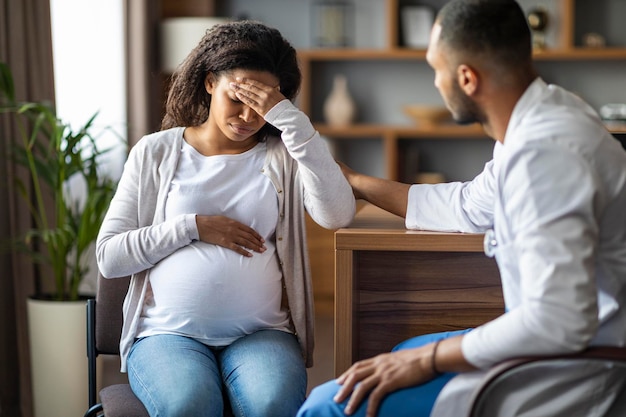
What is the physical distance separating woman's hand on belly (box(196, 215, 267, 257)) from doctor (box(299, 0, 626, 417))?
489mm

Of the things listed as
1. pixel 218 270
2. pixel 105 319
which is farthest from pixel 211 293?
pixel 105 319

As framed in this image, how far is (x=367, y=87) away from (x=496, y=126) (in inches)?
161

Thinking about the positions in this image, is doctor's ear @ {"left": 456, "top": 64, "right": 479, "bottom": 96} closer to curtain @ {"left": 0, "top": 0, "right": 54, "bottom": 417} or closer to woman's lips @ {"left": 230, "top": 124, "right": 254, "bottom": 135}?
woman's lips @ {"left": 230, "top": 124, "right": 254, "bottom": 135}

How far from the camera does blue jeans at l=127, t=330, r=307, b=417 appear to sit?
5.81ft

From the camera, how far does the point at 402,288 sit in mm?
1857

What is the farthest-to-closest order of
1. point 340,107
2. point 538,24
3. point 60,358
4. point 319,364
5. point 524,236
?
point 340,107, point 538,24, point 319,364, point 60,358, point 524,236

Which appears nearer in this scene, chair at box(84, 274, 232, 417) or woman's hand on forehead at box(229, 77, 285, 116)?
woman's hand on forehead at box(229, 77, 285, 116)

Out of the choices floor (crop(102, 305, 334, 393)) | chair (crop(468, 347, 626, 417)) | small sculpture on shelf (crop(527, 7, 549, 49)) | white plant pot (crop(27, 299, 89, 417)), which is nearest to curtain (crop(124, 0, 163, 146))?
floor (crop(102, 305, 334, 393))

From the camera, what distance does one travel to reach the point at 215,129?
213 cm

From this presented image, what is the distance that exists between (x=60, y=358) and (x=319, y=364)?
1.28 metres

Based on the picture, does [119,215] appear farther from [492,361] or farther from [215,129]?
[492,361]

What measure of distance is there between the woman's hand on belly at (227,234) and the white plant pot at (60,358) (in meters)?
1.23

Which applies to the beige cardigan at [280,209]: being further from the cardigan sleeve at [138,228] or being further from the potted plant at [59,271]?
the potted plant at [59,271]

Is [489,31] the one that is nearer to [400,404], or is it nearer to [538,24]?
[400,404]
